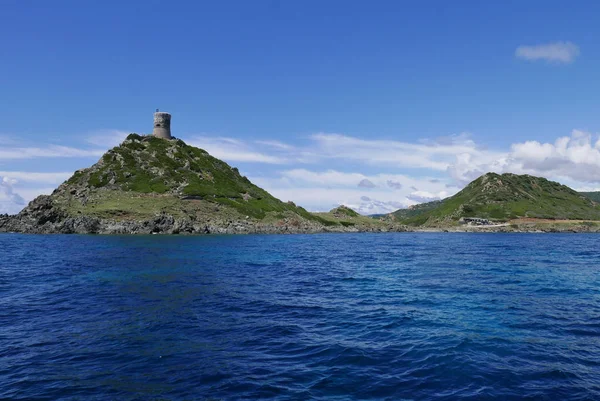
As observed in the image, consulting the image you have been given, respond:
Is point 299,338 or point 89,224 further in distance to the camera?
point 89,224

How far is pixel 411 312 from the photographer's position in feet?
99.6

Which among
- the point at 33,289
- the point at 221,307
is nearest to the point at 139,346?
the point at 221,307

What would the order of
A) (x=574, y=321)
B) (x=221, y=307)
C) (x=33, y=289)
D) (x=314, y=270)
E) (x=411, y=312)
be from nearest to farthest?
(x=574, y=321) → (x=411, y=312) → (x=221, y=307) → (x=33, y=289) → (x=314, y=270)

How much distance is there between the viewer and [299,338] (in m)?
24.0

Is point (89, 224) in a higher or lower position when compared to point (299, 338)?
higher

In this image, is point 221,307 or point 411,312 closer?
point 411,312

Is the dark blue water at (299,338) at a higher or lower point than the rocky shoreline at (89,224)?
lower

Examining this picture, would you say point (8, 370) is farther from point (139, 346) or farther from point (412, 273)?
point (412, 273)

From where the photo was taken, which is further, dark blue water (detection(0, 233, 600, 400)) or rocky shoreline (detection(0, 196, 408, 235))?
rocky shoreline (detection(0, 196, 408, 235))

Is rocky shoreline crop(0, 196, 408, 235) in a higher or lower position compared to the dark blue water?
higher

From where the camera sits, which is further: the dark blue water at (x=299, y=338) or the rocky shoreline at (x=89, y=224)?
the rocky shoreline at (x=89, y=224)

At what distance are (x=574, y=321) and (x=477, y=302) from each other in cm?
725

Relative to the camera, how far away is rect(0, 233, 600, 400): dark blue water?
661 inches

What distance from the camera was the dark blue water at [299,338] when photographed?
16797 mm
